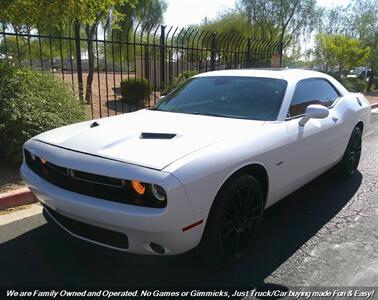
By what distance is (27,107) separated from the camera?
5.57 meters

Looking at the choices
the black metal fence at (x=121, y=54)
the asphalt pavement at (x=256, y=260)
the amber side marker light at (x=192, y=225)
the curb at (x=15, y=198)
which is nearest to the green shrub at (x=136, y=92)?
Answer: the black metal fence at (x=121, y=54)

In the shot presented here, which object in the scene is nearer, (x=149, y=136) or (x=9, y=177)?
(x=149, y=136)

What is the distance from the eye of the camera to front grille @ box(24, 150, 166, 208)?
2631 millimetres

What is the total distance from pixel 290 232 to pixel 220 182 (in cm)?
141

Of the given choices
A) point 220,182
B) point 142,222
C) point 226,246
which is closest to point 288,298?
point 226,246

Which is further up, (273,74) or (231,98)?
(273,74)

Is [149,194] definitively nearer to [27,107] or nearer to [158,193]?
[158,193]

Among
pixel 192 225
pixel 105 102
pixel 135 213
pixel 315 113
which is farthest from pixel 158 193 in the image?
pixel 105 102

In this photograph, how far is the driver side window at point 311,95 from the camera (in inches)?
159

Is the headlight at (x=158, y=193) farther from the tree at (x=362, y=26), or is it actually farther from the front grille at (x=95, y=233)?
the tree at (x=362, y=26)

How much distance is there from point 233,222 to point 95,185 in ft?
3.61

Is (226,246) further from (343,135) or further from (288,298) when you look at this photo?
(343,135)

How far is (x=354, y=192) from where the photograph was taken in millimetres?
5020

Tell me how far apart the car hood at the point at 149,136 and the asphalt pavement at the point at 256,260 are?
75 centimetres
